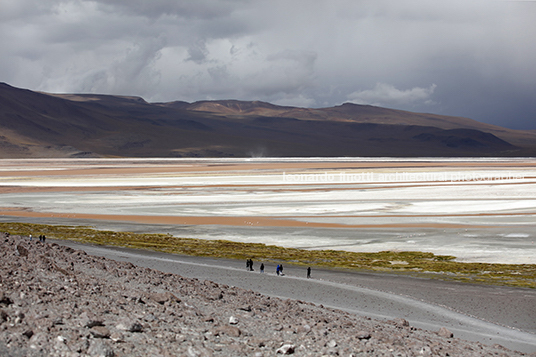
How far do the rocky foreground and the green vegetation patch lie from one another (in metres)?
7.33

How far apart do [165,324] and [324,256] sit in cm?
1306

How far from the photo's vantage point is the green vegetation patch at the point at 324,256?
18.9 m

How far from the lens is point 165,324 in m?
10.1

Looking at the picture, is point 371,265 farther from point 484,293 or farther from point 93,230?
point 93,230

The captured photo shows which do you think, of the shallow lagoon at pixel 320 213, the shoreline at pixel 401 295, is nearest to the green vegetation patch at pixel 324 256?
the shoreline at pixel 401 295

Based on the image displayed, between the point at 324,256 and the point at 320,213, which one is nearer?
the point at 324,256

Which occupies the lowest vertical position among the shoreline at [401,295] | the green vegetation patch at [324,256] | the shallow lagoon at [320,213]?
the shoreline at [401,295]

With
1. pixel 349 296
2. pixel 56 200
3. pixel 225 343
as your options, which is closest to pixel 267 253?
pixel 349 296

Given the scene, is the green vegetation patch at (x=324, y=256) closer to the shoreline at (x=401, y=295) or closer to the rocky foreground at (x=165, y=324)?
the shoreline at (x=401, y=295)

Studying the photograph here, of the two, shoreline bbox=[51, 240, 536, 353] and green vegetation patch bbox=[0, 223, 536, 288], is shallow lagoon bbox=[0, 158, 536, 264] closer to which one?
green vegetation patch bbox=[0, 223, 536, 288]

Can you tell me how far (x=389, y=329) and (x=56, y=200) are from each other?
38701 mm

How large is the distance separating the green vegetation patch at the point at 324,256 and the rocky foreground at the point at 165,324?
733cm

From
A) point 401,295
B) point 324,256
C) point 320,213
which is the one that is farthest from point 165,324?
point 320,213

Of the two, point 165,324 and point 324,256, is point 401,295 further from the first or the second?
point 165,324
